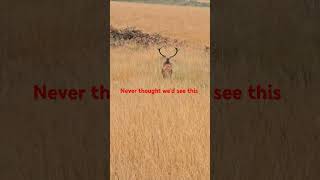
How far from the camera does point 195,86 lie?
823 cm

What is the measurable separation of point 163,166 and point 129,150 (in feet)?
1.66
